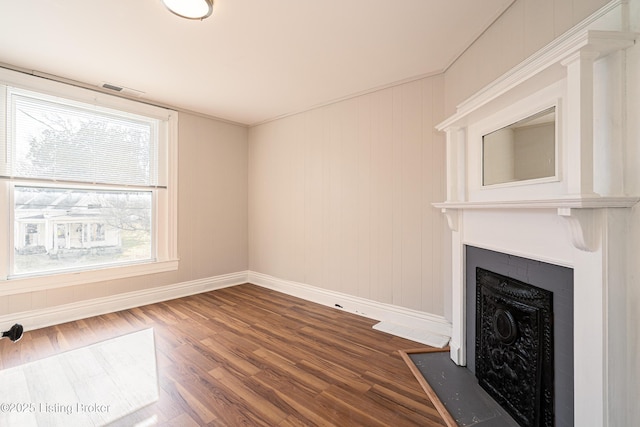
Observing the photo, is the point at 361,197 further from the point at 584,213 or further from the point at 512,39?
the point at 584,213

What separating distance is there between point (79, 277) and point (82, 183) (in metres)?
1.05

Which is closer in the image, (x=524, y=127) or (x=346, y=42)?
(x=524, y=127)

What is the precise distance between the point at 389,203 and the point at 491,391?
1808 mm

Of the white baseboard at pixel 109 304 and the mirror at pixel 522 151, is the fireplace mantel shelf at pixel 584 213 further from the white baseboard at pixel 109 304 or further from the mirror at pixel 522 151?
the white baseboard at pixel 109 304

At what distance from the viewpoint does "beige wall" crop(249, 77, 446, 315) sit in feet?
8.93

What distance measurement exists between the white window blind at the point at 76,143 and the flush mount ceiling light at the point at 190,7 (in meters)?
2.09

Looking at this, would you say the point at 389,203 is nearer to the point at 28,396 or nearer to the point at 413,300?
A: the point at 413,300

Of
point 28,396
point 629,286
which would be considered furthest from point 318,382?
point 28,396

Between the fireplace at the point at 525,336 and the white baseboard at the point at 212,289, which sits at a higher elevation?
the fireplace at the point at 525,336

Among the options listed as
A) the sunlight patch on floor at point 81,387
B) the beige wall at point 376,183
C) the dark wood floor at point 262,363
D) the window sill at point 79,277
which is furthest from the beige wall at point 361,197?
the sunlight patch on floor at point 81,387

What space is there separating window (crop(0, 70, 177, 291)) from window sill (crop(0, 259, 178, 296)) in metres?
0.01

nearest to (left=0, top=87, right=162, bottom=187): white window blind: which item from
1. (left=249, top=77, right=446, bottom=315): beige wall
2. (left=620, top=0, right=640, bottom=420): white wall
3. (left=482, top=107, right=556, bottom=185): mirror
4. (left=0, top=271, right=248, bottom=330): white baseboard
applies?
(left=0, top=271, right=248, bottom=330): white baseboard

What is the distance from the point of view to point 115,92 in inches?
126

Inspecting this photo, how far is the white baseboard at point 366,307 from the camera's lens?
2.68 metres
